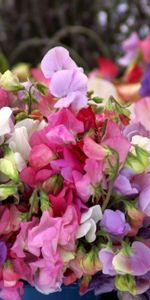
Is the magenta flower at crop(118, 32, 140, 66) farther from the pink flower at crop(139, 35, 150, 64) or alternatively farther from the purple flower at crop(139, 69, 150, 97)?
the purple flower at crop(139, 69, 150, 97)

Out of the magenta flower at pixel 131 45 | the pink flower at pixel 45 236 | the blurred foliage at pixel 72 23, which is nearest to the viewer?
the pink flower at pixel 45 236

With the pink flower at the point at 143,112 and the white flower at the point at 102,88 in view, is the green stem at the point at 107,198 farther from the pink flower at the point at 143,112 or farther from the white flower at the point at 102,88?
the white flower at the point at 102,88

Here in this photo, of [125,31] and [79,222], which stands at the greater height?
[125,31]

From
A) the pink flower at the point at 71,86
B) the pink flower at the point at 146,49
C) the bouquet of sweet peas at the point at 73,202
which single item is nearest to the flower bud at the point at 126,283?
the bouquet of sweet peas at the point at 73,202

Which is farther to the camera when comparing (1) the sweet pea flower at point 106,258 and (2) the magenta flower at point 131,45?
(2) the magenta flower at point 131,45

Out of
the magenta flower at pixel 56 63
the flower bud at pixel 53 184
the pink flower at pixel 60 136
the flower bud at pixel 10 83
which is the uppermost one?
the magenta flower at pixel 56 63

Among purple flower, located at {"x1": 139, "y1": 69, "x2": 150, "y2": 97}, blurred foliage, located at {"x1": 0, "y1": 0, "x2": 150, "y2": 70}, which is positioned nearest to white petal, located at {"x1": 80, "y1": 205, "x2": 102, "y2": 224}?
purple flower, located at {"x1": 139, "y1": 69, "x2": 150, "y2": 97}

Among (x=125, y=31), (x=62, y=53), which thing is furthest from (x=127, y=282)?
(x=125, y=31)

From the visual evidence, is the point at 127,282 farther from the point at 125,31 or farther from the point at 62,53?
the point at 125,31
